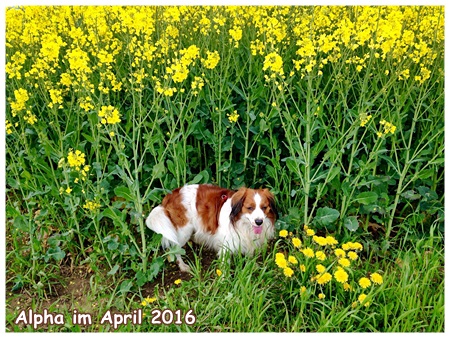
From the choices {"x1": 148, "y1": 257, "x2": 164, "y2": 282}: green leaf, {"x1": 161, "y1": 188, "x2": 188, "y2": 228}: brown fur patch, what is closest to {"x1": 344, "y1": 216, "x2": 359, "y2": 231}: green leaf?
{"x1": 161, "y1": 188, "x2": 188, "y2": 228}: brown fur patch

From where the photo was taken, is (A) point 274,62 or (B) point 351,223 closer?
(A) point 274,62

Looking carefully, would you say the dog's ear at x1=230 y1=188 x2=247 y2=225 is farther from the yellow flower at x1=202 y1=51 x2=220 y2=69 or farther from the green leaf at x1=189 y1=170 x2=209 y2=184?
the yellow flower at x1=202 y1=51 x2=220 y2=69

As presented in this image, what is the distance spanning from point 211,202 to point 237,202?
315mm

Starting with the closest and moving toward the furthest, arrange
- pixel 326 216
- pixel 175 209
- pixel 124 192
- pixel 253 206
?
pixel 124 192 → pixel 253 206 → pixel 326 216 → pixel 175 209

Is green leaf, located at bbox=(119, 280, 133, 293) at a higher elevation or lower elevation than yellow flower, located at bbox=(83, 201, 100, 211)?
lower

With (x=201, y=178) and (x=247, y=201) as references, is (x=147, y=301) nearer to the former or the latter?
(x=247, y=201)

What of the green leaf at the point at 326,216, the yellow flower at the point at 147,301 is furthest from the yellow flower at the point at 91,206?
the green leaf at the point at 326,216

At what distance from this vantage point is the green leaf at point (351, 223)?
3271mm

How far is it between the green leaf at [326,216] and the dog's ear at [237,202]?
0.56 m

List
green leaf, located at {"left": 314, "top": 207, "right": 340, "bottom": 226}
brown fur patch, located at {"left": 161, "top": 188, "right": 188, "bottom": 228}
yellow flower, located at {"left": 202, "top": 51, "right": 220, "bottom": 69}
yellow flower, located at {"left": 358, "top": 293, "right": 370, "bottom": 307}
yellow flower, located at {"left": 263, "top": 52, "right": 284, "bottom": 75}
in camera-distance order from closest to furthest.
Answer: yellow flower, located at {"left": 358, "top": 293, "right": 370, "bottom": 307} → yellow flower, located at {"left": 263, "top": 52, "right": 284, "bottom": 75} → yellow flower, located at {"left": 202, "top": 51, "right": 220, "bottom": 69} → green leaf, located at {"left": 314, "top": 207, "right": 340, "bottom": 226} → brown fur patch, located at {"left": 161, "top": 188, "right": 188, "bottom": 228}

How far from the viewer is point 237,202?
125 inches

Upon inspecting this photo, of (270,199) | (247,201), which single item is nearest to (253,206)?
(247,201)

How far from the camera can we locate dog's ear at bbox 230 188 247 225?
124 inches

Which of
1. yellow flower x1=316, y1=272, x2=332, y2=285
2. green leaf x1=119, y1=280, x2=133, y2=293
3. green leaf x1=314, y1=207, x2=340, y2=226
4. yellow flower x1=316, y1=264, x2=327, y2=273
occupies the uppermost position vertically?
green leaf x1=314, y1=207, x2=340, y2=226
